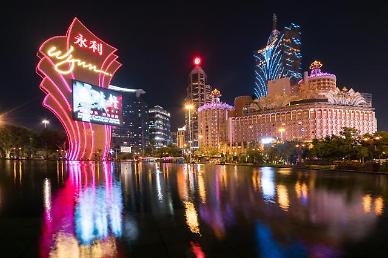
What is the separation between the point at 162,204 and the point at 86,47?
5792 centimetres

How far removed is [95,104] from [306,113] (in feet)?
338

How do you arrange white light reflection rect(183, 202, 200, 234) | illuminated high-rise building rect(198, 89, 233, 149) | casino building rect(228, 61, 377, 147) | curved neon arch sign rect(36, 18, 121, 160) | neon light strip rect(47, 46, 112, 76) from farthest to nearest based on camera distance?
1. illuminated high-rise building rect(198, 89, 233, 149)
2. casino building rect(228, 61, 377, 147)
3. neon light strip rect(47, 46, 112, 76)
4. curved neon arch sign rect(36, 18, 121, 160)
5. white light reflection rect(183, 202, 200, 234)

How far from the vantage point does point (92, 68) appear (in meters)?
68.3

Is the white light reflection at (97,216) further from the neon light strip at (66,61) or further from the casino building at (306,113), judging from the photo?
the casino building at (306,113)

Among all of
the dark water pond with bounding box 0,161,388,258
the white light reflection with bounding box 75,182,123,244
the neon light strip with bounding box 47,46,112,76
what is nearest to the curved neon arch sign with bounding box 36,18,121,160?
the neon light strip with bounding box 47,46,112,76

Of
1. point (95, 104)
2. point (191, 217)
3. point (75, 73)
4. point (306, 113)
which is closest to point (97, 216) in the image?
point (191, 217)

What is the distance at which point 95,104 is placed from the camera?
6706 centimetres

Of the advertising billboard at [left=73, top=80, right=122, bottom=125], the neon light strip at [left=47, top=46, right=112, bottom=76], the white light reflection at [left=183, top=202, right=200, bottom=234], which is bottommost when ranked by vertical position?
the white light reflection at [left=183, top=202, right=200, bottom=234]

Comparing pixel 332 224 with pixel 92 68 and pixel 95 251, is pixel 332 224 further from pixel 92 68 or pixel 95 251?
pixel 92 68

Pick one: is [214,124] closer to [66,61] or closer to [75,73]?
[75,73]

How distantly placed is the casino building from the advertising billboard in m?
76.6

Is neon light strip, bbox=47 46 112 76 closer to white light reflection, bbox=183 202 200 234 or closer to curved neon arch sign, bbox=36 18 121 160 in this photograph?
curved neon arch sign, bbox=36 18 121 160

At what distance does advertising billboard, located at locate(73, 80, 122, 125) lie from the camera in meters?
62.8

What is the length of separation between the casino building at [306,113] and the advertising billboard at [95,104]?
3014 inches
